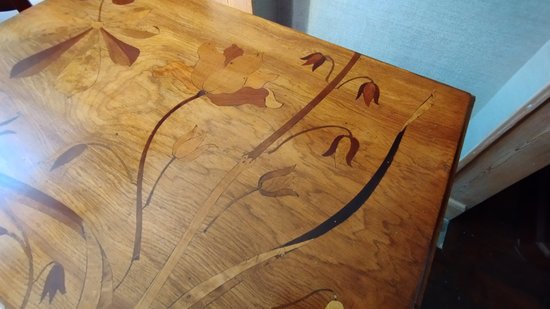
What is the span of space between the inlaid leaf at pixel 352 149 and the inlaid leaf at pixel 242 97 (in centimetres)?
17

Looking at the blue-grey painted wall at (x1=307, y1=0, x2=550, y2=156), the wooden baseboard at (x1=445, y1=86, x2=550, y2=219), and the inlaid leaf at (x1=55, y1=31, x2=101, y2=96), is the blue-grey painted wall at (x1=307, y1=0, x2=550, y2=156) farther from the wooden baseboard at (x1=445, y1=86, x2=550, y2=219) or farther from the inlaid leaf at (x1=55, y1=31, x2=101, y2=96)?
the inlaid leaf at (x1=55, y1=31, x2=101, y2=96)

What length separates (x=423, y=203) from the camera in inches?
16.7

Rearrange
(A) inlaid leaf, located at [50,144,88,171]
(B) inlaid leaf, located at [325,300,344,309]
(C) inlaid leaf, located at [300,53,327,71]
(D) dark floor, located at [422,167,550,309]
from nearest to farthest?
(B) inlaid leaf, located at [325,300,344,309] < (A) inlaid leaf, located at [50,144,88,171] < (C) inlaid leaf, located at [300,53,327,71] < (D) dark floor, located at [422,167,550,309]

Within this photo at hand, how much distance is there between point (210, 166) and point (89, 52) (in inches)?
15.2

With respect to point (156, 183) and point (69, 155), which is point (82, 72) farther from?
point (156, 183)

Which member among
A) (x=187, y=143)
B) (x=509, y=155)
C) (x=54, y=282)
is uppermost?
(x=509, y=155)

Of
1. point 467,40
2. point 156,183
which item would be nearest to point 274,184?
point 156,183

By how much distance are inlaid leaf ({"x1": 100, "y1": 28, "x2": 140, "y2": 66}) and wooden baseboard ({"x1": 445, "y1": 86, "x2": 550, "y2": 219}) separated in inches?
32.8

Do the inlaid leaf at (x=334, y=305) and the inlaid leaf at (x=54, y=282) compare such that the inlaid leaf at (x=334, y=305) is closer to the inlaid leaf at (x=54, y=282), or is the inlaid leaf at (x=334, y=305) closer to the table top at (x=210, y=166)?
the table top at (x=210, y=166)

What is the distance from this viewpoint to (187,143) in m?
0.49

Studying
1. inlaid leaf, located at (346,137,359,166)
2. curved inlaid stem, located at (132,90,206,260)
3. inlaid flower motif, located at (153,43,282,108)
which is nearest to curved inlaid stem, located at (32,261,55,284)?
curved inlaid stem, located at (132,90,206,260)

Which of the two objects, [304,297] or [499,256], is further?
[499,256]

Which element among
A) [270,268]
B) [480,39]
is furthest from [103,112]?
[480,39]

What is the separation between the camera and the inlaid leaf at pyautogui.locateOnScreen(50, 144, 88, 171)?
1.52 ft
